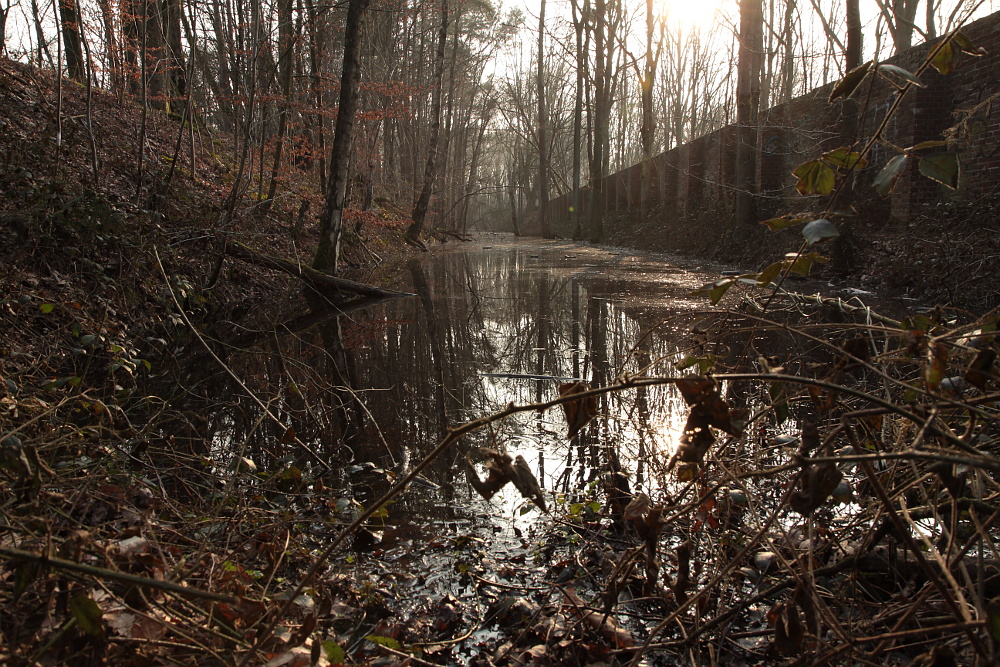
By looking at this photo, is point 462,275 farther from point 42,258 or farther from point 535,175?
point 535,175

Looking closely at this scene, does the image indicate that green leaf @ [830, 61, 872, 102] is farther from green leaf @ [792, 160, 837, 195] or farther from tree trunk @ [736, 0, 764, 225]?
tree trunk @ [736, 0, 764, 225]

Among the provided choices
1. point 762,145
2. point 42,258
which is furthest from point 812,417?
point 762,145

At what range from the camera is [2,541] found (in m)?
1.48

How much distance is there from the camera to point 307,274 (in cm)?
764

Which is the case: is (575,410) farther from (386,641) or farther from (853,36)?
(853,36)

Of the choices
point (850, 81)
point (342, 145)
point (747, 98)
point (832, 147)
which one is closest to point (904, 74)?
point (850, 81)

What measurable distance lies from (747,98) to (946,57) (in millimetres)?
13002

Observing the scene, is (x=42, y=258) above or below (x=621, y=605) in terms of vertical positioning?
above

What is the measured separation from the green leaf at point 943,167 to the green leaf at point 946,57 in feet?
0.89

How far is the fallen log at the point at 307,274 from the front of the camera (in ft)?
24.1

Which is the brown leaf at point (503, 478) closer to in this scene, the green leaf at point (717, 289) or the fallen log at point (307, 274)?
the green leaf at point (717, 289)

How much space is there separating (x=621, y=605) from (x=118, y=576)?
4.47 ft

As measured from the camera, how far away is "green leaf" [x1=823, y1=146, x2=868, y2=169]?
1311mm

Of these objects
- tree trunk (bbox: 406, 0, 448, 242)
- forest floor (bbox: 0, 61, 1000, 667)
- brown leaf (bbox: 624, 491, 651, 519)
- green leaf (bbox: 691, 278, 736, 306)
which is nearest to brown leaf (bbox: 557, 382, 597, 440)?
forest floor (bbox: 0, 61, 1000, 667)
